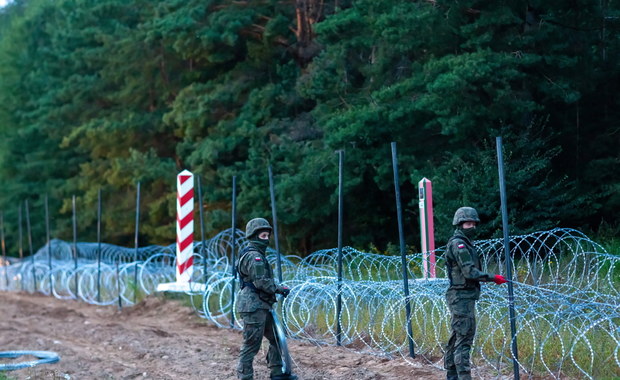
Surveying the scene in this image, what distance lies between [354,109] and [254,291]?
11.3 metres

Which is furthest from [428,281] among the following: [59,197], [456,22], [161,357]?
[59,197]

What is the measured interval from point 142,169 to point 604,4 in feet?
58.2

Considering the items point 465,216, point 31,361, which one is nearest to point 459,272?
point 465,216

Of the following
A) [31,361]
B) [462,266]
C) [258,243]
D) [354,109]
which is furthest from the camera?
[354,109]

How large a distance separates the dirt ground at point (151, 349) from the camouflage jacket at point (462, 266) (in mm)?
1706

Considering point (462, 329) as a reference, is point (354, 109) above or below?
above

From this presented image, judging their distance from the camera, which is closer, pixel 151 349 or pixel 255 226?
pixel 255 226

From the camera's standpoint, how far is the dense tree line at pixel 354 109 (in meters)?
17.8

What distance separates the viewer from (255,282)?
396 inches

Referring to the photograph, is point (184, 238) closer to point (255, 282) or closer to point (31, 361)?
point (31, 361)

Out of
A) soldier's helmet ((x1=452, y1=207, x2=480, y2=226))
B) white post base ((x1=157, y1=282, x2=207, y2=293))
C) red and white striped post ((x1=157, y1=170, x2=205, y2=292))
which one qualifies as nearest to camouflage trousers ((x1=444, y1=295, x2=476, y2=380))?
soldier's helmet ((x1=452, y1=207, x2=480, y2=226))

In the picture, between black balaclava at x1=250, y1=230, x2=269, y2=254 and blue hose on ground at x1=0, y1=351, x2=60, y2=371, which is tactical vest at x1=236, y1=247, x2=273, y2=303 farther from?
blue hose on ground at x1=0, y1=351, x2=60, y2=371

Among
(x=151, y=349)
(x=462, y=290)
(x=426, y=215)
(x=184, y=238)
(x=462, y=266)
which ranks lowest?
(x=151, y=349)

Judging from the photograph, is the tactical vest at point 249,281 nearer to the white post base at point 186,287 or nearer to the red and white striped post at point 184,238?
the white post base at point 186,287
